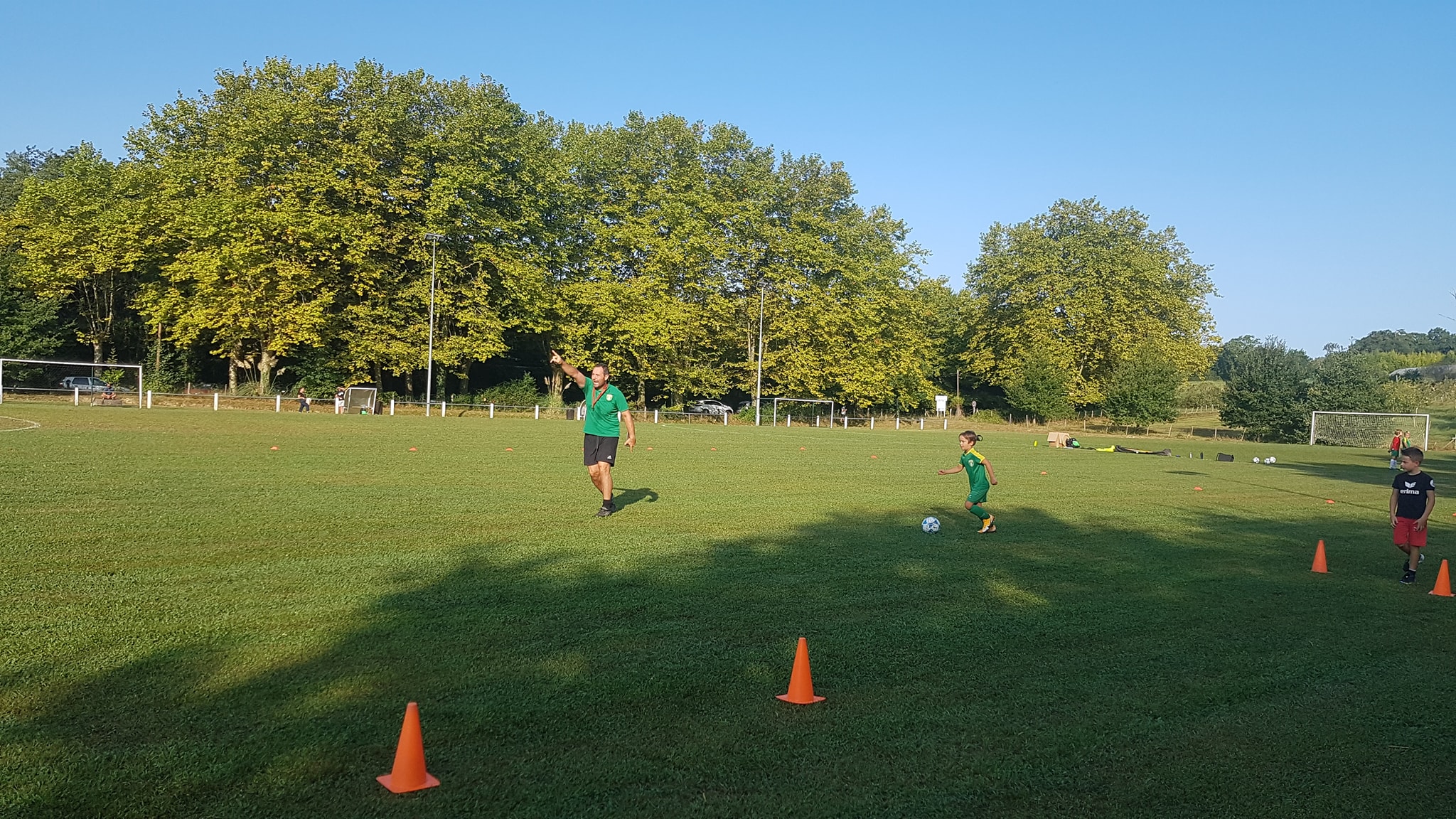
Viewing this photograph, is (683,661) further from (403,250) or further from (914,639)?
(403,250)

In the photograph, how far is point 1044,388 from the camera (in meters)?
70.2

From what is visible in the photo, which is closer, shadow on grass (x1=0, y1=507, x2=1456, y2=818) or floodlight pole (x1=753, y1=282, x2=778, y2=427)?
shadow on grass (x1=0, y1=507, x2=1456, y2=818)

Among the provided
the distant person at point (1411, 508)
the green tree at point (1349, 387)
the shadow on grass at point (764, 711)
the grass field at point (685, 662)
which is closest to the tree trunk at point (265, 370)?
the grass field at point (685, 662)

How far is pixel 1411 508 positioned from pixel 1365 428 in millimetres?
57642

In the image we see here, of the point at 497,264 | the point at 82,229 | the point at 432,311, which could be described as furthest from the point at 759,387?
the point at 82,229

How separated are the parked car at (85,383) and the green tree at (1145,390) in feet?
205

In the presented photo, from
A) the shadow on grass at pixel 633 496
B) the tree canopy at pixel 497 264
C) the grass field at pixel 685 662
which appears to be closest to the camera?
the grass field at pixel 685 662

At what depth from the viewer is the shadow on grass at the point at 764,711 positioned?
4145mm

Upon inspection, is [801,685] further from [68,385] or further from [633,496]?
[68,385]

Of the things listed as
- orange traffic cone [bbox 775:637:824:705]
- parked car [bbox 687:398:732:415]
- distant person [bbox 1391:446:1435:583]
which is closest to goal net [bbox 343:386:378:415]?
parked car [bbox 687:398:732:415]

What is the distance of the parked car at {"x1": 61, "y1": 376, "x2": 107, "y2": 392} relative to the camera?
4666 centimetres

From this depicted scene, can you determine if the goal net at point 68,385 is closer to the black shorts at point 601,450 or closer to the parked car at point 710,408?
the parked car at point 710,408

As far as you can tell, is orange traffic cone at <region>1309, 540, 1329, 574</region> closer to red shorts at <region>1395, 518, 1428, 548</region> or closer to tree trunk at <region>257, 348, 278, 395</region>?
red shorts at <region>1395, 518, 1428, 548</region>

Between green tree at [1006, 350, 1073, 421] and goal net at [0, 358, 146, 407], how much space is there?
183ft
